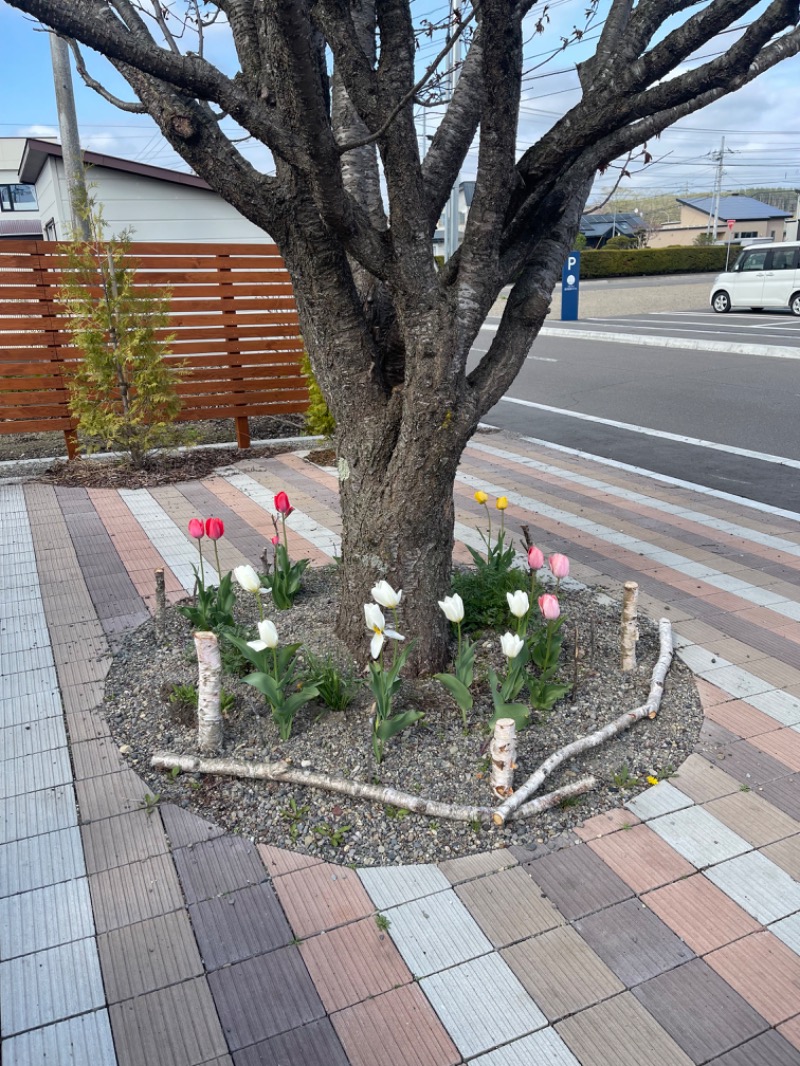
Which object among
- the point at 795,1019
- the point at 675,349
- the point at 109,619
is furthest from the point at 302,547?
the point at 675,349

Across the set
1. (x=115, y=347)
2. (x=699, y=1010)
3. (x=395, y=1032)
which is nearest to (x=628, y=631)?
(x=699, y=1010)

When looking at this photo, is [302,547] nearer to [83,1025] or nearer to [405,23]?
[405,23]

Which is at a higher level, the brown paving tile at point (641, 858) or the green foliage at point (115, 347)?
the green foliage at point (115, 347)

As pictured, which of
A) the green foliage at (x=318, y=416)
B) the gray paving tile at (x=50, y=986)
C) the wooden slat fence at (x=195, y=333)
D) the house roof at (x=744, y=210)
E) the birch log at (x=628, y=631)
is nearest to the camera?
the gray paving tile at (x=50, y=986)

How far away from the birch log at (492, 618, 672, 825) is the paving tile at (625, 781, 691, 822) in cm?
27

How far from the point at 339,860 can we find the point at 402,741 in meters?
0.63

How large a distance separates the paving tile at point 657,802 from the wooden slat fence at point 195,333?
21.2ft

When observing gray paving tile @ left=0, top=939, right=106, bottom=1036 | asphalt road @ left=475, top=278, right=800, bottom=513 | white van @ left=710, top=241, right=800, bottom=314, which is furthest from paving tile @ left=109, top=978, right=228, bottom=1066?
white van @ left=710, top=241, right=800, bottom=314

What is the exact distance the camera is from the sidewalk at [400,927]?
2031mm

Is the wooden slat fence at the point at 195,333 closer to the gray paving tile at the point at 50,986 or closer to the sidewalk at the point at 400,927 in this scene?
the sidewalk at the point at 400,927

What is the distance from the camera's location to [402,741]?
10.3ft

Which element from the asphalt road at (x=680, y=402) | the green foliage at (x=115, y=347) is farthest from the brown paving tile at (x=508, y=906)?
the green foliage at (x=115, y=347)

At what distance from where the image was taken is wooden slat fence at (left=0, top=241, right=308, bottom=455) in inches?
294

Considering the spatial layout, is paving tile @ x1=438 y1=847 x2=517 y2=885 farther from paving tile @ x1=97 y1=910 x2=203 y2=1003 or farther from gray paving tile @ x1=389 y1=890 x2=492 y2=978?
paving tile @ x1=97 y1=910 x2=203 y2=1003
